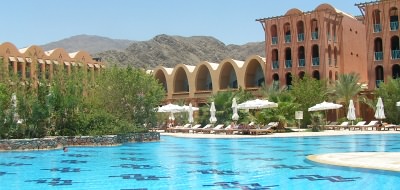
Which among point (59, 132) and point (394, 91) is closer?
point (59, 132)

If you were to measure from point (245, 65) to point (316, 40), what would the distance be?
7717 mm

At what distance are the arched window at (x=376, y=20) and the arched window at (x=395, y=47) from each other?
135cm

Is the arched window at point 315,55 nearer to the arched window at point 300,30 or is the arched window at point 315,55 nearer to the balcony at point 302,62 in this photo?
the balcony at point 302,62

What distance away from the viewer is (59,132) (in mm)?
25297

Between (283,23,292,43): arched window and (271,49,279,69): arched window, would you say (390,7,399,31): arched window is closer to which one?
(283,23,292,43): arched window

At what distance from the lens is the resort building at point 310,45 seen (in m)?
44.4

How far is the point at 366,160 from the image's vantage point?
14352 mm

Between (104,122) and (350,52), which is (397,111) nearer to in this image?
(350,52)

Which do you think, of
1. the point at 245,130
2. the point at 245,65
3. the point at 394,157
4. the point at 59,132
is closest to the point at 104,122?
the point at 59,132

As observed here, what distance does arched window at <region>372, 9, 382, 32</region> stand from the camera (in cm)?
4269

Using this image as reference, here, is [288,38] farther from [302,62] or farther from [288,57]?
[302,62]

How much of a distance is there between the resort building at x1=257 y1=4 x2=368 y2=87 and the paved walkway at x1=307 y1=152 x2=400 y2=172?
28.0 meters

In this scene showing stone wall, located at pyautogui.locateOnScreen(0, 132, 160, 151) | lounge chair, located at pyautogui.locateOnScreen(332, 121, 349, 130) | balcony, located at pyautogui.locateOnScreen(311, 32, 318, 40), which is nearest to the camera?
stone wall, located at pyautogui.locateOnScreen(0, 132, 160, 151)

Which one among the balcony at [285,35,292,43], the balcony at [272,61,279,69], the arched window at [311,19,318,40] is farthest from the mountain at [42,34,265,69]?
the arched window at [311,19,318,40]
